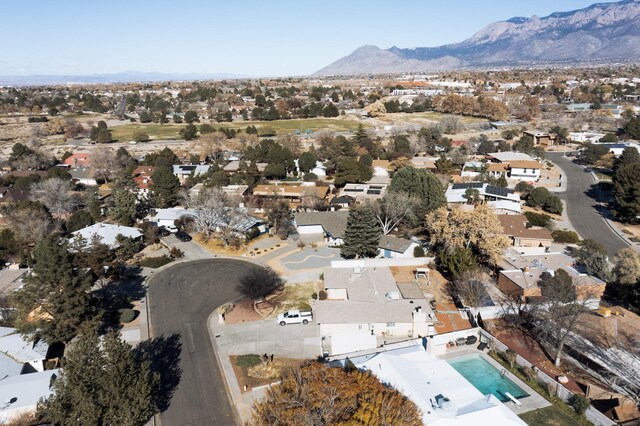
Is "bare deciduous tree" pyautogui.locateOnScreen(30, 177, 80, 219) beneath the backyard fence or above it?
above

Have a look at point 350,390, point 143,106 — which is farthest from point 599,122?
point 143,106

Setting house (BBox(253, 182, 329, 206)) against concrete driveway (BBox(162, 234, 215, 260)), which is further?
house (BBox(253, 182, 329, 206))

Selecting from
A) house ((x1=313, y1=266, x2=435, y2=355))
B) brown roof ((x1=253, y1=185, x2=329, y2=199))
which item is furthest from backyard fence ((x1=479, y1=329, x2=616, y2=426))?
brown roof ((x1=253, y1=185, x2=329, y2=199))

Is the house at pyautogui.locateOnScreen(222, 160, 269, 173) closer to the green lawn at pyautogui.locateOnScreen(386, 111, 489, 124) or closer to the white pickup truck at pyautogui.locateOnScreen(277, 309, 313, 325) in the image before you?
the white pickup truck at pyautogui.locateOnScreen(277, 309, 313, 325)

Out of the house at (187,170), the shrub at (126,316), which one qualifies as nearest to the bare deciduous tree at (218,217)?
the shrub at (126,316)

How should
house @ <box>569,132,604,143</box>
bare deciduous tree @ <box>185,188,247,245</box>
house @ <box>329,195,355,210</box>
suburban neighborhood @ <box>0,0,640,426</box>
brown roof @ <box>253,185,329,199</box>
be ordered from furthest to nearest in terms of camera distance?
house @ <box>569,132,604,143</box>, brown roof @ <box>253,185,329,199</box>, house @ <box>329,195,355,210</box>, bare deciduous tree @ <box>185,188,247,245</box>, suburban neighborhood @ <box>0,0,640,426</box>

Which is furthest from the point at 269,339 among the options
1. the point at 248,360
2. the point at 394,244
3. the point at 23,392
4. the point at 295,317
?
the point at 394,244

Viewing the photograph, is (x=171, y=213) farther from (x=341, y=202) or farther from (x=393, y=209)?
(x=393, y=209)
